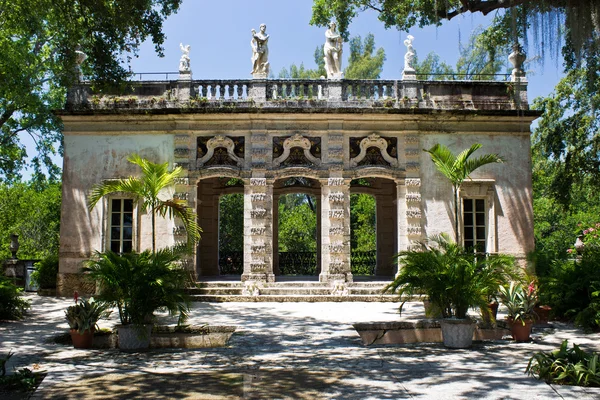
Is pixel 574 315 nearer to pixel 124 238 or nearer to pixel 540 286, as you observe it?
pixel 540 286

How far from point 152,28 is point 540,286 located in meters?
8.96

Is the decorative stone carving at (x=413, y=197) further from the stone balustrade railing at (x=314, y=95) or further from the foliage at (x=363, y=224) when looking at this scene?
the foliage at (x=363, y=224)

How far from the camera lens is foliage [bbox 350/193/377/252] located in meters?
25.6

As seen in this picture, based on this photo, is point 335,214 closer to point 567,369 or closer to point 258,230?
point 258,230

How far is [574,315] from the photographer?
9.88 metres

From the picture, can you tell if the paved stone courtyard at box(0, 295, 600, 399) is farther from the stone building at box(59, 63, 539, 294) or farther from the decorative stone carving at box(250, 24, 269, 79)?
the decorative stone carving at box(250, 24, 269, 79)

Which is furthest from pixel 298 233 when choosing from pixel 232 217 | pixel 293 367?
pixel 293 367

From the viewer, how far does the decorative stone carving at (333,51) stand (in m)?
14.1

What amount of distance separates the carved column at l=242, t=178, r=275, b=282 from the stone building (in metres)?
0.03

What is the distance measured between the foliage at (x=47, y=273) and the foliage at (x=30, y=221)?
1282cm

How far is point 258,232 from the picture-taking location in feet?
45.0

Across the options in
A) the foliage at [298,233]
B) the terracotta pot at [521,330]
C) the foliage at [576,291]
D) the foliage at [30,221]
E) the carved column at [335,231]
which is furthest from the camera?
the foliage at [298,233]

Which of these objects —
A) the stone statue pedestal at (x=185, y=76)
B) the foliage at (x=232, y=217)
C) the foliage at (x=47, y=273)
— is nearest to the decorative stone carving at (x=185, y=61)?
the stone statue pedestal at (x=185, y=76)

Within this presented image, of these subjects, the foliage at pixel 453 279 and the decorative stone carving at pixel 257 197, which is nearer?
the foliage at pixel 453 279
